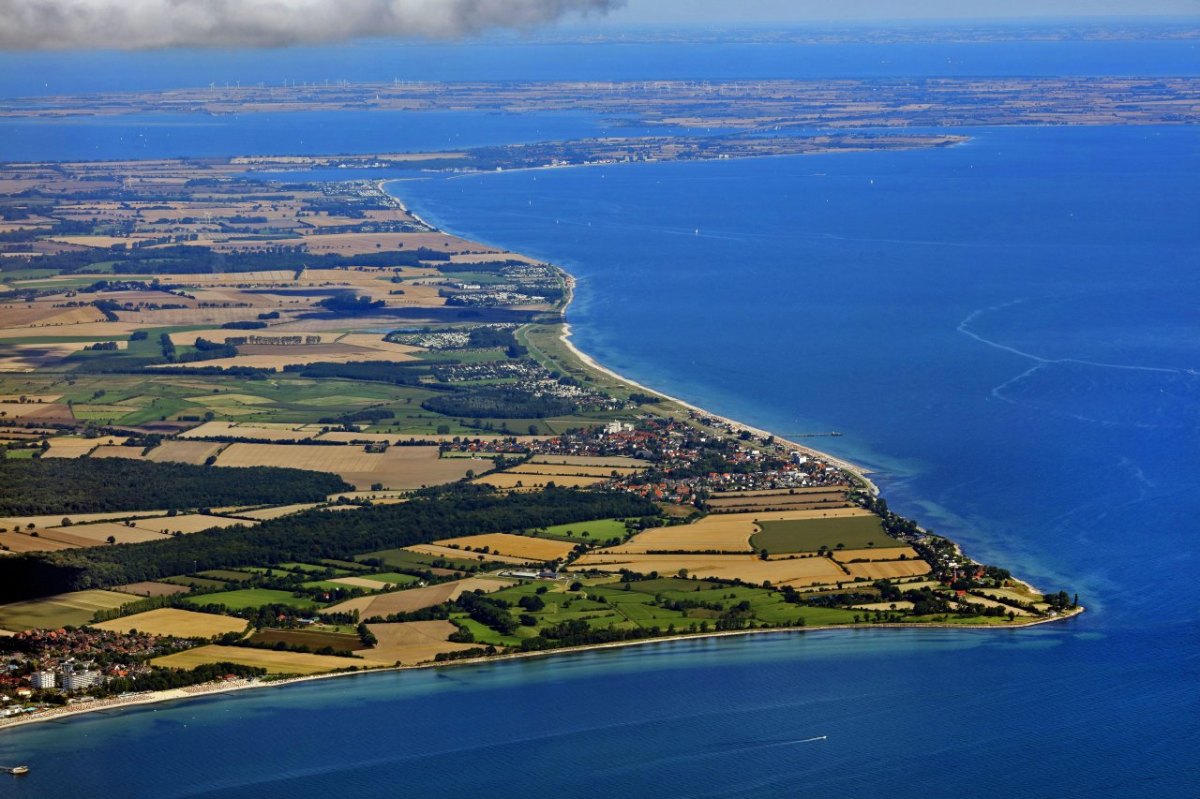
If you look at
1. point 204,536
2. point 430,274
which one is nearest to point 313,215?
point 430,274

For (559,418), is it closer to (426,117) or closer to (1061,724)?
(1061,724)

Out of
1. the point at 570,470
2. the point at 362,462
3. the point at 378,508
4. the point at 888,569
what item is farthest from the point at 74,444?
the point at 888,569

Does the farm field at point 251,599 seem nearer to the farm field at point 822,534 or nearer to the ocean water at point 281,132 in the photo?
the farm field at point 822,534

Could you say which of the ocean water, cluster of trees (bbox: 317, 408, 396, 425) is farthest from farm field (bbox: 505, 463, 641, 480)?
the ocean water

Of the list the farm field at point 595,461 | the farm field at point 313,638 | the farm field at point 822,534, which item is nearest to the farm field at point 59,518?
the farm field at point 313,638

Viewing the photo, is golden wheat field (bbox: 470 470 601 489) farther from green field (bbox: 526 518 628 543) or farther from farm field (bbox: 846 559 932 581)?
farm field (bbox: 846 559 932 581)

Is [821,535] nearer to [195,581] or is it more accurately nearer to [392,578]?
[392,578]
